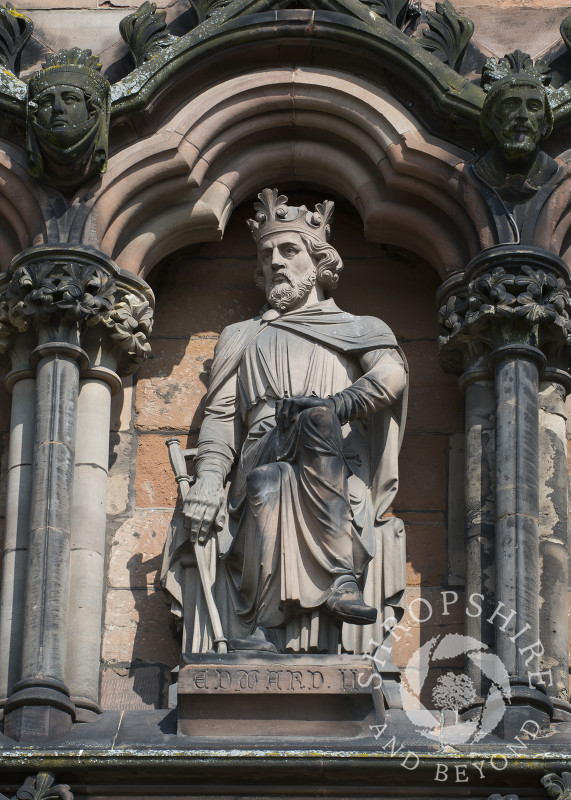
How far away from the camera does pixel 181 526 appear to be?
1159 centimetres

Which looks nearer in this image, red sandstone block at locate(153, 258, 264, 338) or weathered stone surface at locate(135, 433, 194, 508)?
weathered stone surface at locate(135, 433, 194, 508)

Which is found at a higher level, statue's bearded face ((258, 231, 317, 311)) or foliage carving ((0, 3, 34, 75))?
foliage carving ((0, 3, 34, 75))

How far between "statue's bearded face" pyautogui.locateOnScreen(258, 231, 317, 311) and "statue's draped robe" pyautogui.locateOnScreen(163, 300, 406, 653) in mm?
103

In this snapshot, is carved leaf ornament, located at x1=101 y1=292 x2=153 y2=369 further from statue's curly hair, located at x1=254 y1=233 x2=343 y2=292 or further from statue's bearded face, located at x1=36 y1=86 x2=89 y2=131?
statue's bearded face, located at x1=36 y1=86 x2=89 y2=131

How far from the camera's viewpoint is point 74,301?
11742mm

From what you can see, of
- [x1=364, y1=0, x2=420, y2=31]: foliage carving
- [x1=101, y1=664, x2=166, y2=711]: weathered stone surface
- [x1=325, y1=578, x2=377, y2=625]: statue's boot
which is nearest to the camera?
[x1=325, y1=578, x2=377, y2=625]: statue's boot

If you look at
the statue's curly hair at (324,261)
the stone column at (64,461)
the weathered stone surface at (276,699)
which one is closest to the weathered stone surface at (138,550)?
the stone column at (64,461)

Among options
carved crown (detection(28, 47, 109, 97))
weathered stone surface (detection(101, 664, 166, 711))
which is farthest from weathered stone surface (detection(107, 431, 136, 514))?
carved crown (detection(28, 47, 109, 97))

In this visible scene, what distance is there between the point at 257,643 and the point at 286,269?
6.98ft

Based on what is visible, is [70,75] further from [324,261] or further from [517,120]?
[517,120]

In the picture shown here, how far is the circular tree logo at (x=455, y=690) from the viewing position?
1084 centimetres

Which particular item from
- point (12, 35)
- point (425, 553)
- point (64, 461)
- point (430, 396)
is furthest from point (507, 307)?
point (12, 35)

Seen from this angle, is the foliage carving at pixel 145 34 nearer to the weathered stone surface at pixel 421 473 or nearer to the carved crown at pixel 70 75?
the carved crown at pixel 70 75

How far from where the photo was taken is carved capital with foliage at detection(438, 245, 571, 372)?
38.5 ft
